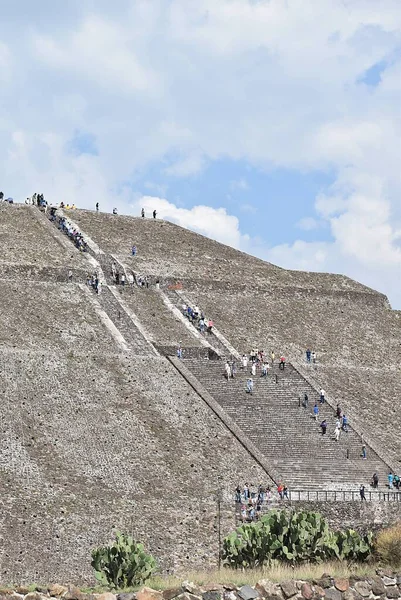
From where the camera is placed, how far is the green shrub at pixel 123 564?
27.4 metres

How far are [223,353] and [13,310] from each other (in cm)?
1140

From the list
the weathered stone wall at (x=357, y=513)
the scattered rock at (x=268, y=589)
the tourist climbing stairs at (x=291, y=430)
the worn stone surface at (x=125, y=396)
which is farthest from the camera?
the tourist climbing stairs at (x=291, y=430)

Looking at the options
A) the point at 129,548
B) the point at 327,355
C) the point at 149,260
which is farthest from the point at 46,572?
the point at 149,260

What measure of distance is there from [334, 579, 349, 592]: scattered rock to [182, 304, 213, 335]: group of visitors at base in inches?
1655

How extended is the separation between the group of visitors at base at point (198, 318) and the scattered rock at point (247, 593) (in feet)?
140

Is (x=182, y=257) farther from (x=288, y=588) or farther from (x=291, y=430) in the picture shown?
(x=288, y=588)

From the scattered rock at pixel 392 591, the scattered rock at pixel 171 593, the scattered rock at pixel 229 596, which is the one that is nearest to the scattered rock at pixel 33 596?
the scattered rock at pixel 171 593

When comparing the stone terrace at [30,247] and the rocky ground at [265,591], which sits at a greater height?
the stone terrace at [30,247]

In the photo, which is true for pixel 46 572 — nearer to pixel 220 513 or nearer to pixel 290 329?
pixel 220 513

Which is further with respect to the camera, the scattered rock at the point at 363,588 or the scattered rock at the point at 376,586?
the scattered rock at the point at 376,586

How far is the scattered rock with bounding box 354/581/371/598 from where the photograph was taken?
22.0 meters

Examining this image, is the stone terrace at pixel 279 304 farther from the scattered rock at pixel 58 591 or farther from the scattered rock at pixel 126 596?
the scattered rock at pixel 58 591

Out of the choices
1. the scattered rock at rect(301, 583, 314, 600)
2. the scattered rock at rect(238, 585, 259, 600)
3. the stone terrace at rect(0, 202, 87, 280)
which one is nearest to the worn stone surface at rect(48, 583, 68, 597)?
the scattered rock at rect(238, 585, 259, 600)

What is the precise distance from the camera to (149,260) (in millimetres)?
75375
